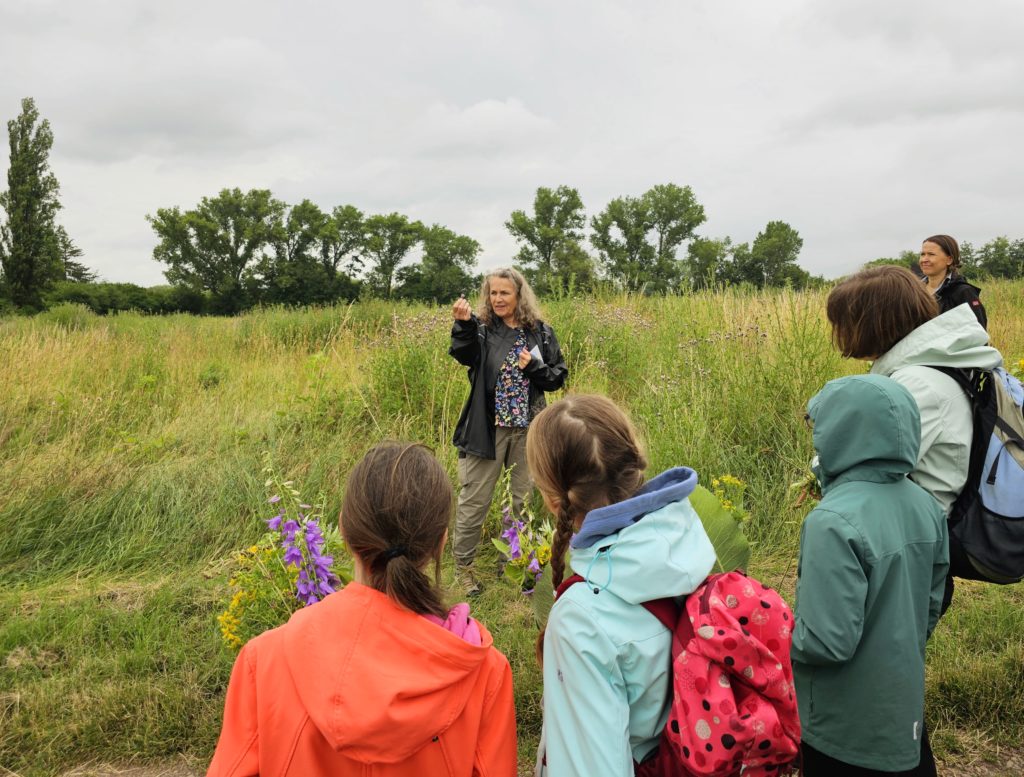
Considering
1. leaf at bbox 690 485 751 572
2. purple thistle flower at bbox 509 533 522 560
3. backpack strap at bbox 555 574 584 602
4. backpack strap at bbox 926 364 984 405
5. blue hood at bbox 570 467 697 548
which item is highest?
backpack strap at bbox 926 364 984 405

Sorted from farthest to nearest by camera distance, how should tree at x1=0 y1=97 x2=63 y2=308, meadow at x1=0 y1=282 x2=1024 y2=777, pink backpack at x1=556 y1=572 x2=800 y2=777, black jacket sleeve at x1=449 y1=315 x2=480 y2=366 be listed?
tree at x1=0 y1=97 x2=63 y2=308 < black jacket sleeve at x1=449 y1=315 x2=480 y2=366 < meadow at x1=0 y1=282 x2=1024 y2=777 < pink backpack at x1=556 y1=572 x2=800 y2=777

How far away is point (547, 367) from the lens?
13.7 feet

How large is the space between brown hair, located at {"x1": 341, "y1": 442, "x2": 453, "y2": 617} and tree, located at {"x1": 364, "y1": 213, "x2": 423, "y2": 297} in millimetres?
53360

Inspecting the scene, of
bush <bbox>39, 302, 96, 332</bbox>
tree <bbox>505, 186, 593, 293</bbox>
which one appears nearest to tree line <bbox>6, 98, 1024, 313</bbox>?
tree <bbox>505, 186, 593, 293</bbox>

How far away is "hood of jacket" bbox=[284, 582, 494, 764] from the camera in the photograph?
3.98ft

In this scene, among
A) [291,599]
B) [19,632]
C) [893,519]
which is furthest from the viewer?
[19,632]

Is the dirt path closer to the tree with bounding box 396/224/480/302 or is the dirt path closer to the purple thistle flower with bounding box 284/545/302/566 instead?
the purple thistle flower with bounding box 284/545/302/566

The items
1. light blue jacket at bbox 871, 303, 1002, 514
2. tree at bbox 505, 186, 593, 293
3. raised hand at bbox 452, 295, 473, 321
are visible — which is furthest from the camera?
tree at bbox 505, 186, 593, 293

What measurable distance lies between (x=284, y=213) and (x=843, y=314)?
5306cm

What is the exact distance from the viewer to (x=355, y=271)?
173 ft

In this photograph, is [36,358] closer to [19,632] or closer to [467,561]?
[19,632]

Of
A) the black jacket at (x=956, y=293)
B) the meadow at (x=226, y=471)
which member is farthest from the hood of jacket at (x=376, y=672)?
the black jacket at (x=956, y=293)

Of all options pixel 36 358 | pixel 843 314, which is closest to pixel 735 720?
pixel 843 314

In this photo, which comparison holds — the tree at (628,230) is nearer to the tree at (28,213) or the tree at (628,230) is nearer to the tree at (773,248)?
the tree at (773,248)
